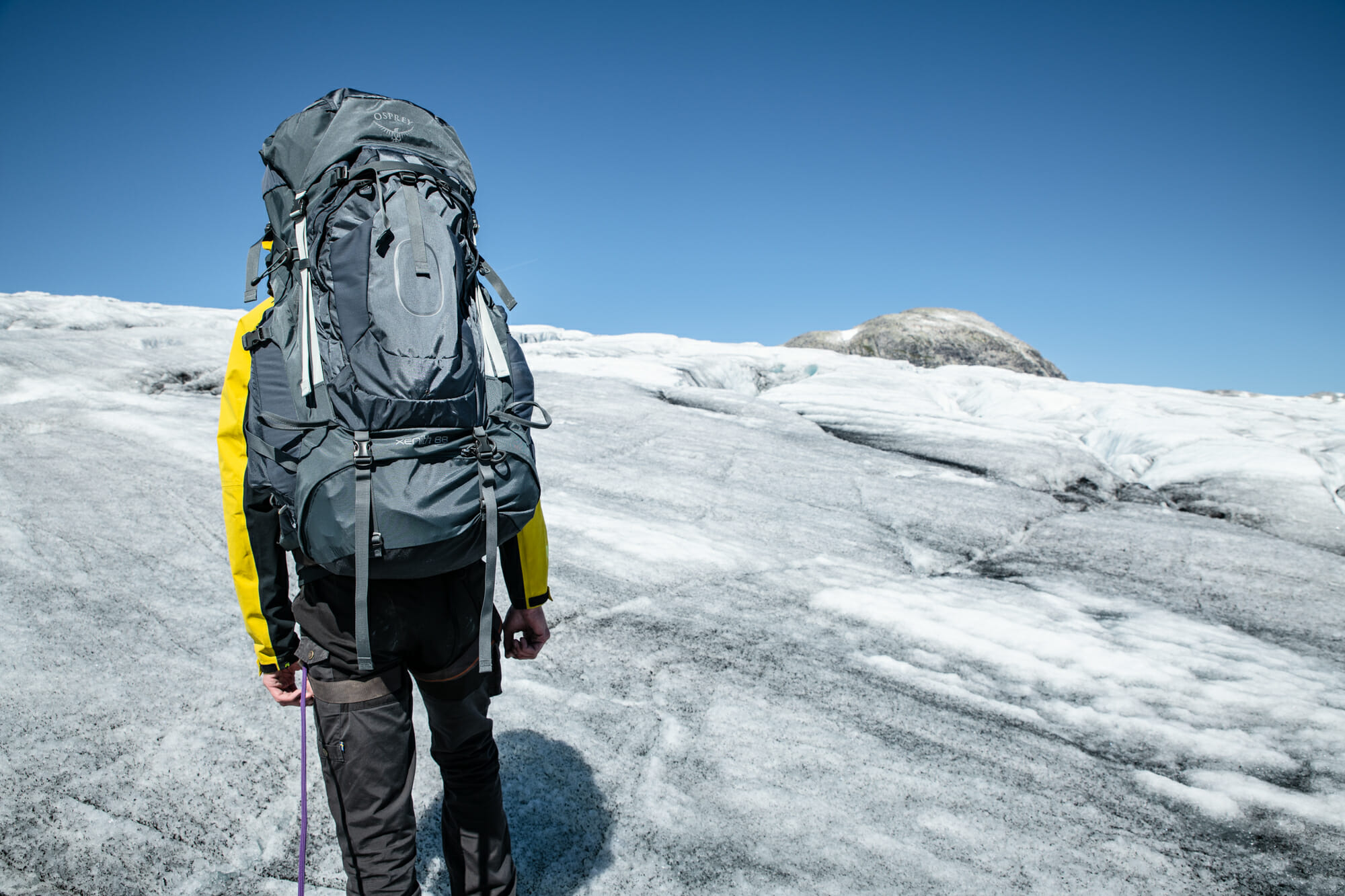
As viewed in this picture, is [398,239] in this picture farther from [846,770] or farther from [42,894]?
[846,770]

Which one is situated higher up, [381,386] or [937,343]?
[937,343]

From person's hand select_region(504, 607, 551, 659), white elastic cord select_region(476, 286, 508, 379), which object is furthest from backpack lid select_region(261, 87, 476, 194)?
person's hand select_region(504, 607, 551, 659)

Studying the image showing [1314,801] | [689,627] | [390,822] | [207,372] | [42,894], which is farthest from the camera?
[207,372]

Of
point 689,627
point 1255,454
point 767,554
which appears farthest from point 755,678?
point 1255,454

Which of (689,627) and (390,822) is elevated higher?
(390,822)

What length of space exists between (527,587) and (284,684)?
31.8 inches

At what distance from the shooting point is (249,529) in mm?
2057

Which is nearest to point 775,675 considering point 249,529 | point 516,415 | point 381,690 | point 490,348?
Result: point 381,690

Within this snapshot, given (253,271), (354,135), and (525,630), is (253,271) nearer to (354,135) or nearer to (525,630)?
(354,135)

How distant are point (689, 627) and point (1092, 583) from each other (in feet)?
12.6

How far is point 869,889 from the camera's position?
2.90 m

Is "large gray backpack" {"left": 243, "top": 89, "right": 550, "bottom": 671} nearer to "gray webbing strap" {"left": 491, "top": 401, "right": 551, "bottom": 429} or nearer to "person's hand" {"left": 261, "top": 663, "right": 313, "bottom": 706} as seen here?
"gray webbing strap" {"left": 491, "top": 401, "right": 551, "bottom": 429}

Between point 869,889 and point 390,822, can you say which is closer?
point 390,822

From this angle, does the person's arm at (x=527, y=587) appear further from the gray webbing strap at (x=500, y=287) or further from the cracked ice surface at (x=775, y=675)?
the cracked ice surface at (x=775, y=675)
